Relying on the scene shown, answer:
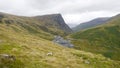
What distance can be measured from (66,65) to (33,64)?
7.30 metres

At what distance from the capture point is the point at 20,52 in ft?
161

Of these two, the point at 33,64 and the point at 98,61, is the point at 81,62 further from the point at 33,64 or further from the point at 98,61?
the point at 33,64


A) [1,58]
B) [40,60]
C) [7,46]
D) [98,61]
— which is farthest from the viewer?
[98,61]

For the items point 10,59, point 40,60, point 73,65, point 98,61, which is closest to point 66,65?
point 73,65

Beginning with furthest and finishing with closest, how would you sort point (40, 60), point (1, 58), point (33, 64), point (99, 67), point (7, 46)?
point (99, 67), point (7, 46), point (40, 60), point (33, 64), point (1, 58)

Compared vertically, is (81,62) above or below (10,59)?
below

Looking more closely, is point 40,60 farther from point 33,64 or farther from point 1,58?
point 1,58

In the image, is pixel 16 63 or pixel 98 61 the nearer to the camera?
pixel 16 63

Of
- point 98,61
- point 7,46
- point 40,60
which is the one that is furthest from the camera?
point 98,61

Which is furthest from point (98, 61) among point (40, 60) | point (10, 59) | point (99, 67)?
point (10, 59)

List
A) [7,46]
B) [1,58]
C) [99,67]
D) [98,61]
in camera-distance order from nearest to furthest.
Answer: [1,58] → [7,46] → [99,67] → [98,61]

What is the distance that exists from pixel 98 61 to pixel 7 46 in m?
23.5

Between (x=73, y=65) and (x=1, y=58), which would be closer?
(x=1, y=58)

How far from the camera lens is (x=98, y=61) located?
60.5 m
